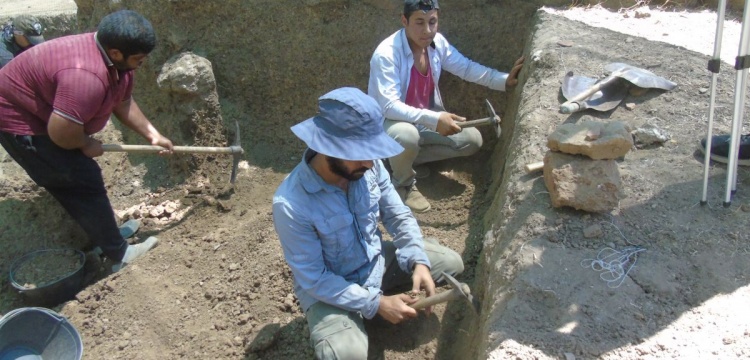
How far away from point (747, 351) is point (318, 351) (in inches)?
73.6

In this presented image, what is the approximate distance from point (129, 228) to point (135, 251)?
1.40ft

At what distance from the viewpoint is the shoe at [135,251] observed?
4.38 m

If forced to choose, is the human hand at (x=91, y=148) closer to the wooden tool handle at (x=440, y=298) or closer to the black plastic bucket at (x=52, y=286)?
the black plastic bucket at (x=52, y=286)

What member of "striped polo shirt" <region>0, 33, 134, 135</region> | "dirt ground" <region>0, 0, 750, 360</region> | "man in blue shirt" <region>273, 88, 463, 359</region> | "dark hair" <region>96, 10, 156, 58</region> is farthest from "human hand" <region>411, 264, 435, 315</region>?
"striped polo shirt" <region>0, 33, 134, 135</region>

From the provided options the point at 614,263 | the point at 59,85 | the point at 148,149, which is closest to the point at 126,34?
the point at 59,85

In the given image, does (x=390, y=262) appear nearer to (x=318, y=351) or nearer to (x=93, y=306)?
(x=318, y=351)

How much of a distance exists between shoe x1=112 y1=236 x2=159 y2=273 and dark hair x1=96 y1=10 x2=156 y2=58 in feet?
5.54

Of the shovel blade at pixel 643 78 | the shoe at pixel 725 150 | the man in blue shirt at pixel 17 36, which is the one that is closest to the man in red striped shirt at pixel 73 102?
the man in blue shirt at pixel 17 36

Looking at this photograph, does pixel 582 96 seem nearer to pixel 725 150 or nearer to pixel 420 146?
pixel 725 150

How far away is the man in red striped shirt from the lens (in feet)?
11.2

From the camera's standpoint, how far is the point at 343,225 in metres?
2.83

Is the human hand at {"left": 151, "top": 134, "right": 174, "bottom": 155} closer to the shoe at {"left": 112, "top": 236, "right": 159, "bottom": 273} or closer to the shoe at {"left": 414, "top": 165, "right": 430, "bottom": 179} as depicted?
the shoe at {"left": 112, "top": 236, "right": 159, "bottom": 273}

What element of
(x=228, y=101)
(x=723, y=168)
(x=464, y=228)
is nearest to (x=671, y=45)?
(x=723, y=168)

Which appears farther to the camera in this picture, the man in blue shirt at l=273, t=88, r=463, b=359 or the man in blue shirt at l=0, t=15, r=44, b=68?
the man in blue shirt at l=0, t=15, r=44, b=68
